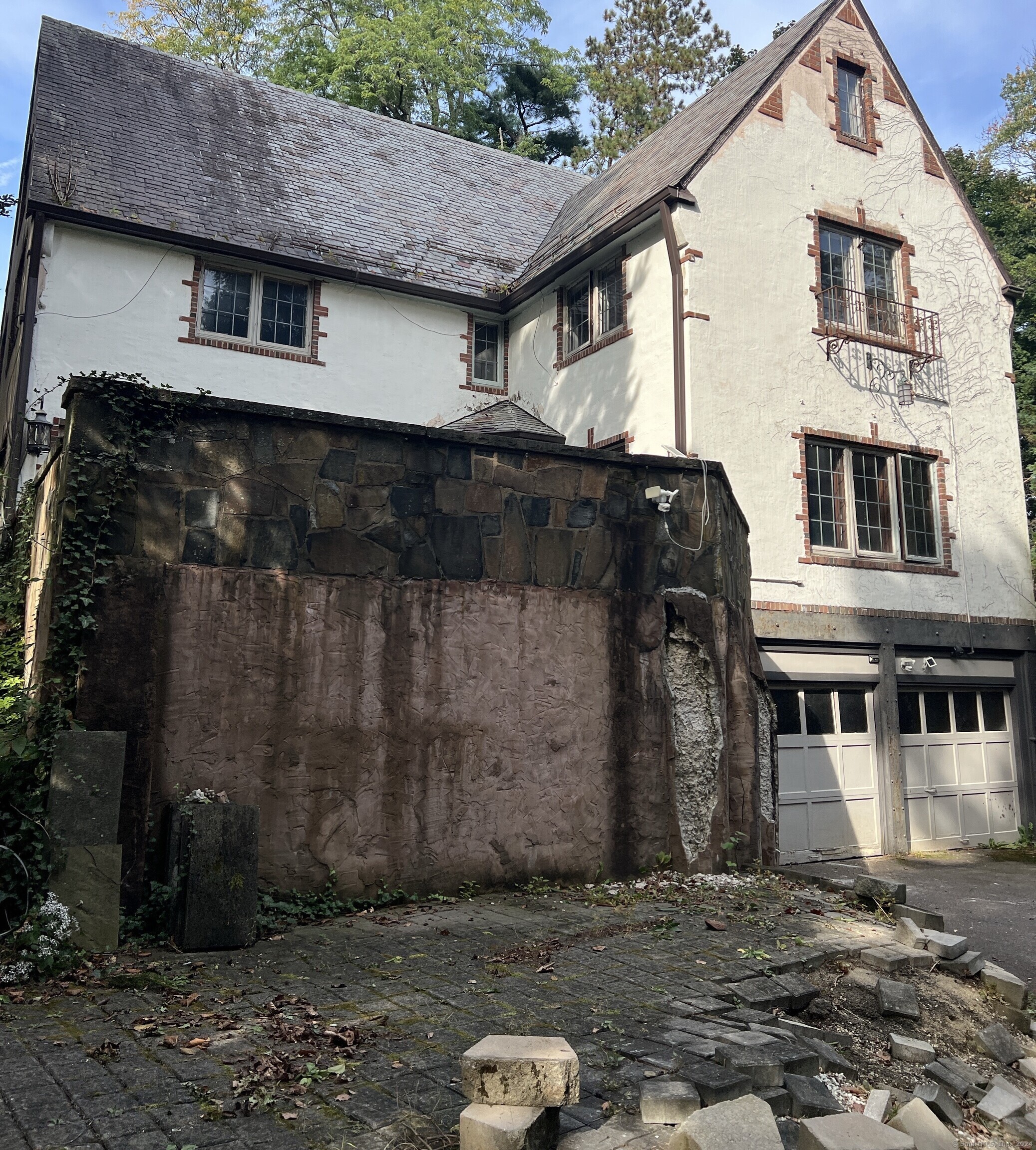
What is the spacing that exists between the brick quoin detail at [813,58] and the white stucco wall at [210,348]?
246 inches

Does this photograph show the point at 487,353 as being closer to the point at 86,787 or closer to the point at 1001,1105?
the point at 86,787

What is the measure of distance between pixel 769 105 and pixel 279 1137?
14.4 metres

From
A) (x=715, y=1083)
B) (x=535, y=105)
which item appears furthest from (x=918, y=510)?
(x=535, y=105)

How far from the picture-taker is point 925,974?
5.66 metres

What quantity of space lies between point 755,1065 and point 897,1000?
1755 millimetres

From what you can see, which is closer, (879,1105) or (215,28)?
(879,1105)

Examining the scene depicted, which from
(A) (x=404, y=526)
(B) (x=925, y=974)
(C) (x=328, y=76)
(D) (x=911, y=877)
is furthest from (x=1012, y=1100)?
(C) (x=328, y=76)

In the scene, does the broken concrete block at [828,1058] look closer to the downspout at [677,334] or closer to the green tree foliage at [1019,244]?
the downspout at [677,334]

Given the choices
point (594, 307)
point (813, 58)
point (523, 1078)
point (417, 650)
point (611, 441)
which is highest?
point (813, 58)

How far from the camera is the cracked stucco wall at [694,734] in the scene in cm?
744

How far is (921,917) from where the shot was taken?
6.55m

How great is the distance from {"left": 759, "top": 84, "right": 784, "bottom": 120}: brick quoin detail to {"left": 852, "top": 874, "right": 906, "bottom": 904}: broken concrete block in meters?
11.1

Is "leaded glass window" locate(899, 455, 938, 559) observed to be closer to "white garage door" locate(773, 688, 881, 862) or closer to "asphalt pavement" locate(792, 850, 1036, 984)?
"white garage door" locate(773, 688, 881, 862)

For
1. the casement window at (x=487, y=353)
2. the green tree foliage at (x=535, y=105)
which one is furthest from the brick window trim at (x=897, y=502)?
the green tree foliage at (x=535, y=105)
